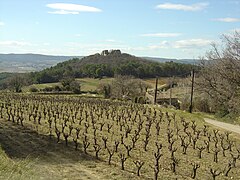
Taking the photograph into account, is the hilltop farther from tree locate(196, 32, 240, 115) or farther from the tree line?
tree locate(196, 32, 240, 115)

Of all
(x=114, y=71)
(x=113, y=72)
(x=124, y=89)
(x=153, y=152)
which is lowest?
(x=124, y=89)

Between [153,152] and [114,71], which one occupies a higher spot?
[114,71]

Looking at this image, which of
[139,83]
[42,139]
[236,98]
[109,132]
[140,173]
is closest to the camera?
[140,173]

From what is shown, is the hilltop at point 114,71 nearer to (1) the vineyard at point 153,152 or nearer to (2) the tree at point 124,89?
(2) the tree at point 124,89

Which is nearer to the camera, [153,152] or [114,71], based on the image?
[153,152]

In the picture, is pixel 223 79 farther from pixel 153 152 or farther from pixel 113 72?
pixel 113 72

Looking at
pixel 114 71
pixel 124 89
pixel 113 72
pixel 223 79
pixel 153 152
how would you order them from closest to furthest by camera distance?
pixel 153 152, pixel 223 79, pixel 124 89, pixel 114 71, pixel 113 72

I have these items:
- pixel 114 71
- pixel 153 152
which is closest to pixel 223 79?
pixel 153 152

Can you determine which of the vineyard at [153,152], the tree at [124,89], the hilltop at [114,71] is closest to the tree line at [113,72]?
the hilltop at [114,71]

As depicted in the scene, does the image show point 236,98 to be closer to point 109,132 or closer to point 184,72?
point 109,132

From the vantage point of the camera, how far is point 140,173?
12461 millimetres

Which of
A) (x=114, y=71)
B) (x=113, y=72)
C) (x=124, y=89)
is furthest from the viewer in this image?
(x=113, y=72)

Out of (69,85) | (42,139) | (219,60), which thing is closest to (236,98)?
(219,60)

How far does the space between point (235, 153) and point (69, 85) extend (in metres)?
50.5
